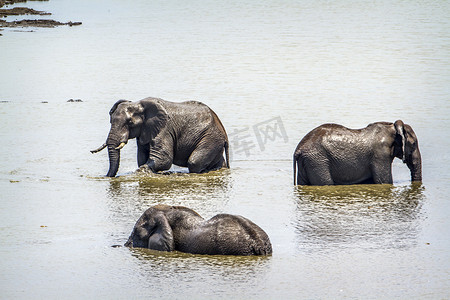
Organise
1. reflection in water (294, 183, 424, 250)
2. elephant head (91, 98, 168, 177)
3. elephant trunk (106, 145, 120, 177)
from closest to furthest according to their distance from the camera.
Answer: reflection in water (294, 183, 424, 250)
elephant trunk (106, 145, 120, 177)
elephant head (91, 98, 168, 177)

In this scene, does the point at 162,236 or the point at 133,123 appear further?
the point at 133,123

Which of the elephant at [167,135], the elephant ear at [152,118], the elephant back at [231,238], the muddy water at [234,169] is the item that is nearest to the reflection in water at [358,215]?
the muddy water at [234,169]

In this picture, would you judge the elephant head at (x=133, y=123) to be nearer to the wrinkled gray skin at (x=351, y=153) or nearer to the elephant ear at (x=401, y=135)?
the wrinkled gray skin at (x=351, y=153)

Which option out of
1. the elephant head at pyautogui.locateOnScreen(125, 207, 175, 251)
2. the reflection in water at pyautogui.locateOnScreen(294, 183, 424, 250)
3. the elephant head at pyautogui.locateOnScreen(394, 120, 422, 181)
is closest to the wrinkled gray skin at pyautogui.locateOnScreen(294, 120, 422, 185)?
the elephant head at pyautogui.locateOnScreen(394, 120, 422, 181)

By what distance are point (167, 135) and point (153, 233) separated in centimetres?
586

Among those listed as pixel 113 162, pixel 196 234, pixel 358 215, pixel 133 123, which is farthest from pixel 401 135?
pixel 196 234

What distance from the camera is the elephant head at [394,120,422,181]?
1559 centimetres

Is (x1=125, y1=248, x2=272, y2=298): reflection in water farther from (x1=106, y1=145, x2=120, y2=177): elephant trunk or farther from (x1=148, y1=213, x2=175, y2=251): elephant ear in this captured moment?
(x1=106, y1=145, x2=120, y2=177): elephant trunk

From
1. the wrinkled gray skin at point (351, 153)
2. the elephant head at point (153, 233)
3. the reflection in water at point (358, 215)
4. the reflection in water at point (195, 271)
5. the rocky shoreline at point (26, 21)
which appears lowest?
the reflection in water at point (195, 271)

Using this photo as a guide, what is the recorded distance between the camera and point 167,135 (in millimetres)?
17422

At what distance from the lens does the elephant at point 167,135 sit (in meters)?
17.3

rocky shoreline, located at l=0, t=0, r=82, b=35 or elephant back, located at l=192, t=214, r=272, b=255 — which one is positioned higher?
rocky shoreline, located at l=0, t=0, r=82, b=35

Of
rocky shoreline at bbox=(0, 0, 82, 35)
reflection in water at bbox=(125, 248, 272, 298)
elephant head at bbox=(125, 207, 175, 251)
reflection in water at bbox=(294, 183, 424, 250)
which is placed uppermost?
rocky shoreline at bbox=(0, 0, 82, 35)

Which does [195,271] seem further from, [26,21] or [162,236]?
[26,21]
